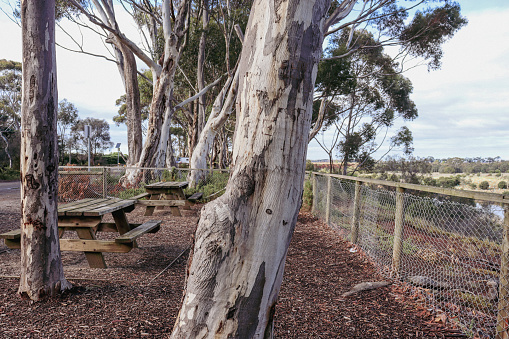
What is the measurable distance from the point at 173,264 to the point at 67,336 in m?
2.11

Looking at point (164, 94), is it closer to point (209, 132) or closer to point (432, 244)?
point (209, 132)

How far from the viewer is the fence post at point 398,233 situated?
4289 millimetres

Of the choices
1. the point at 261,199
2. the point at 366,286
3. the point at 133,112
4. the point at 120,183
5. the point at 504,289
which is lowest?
the point at 366,286

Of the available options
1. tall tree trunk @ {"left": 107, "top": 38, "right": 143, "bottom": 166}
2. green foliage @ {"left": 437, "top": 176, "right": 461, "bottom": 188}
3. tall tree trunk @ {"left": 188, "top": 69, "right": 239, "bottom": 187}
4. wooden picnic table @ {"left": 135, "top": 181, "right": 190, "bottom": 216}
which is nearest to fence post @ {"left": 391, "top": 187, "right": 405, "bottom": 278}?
wooden picnic table @ {"left": 135, "top": 181, "right": 190, "bottom": 216}

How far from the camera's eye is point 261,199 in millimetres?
1729

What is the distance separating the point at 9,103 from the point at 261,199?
114 ft

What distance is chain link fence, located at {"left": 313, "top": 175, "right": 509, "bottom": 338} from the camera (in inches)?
127

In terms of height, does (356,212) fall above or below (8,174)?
above

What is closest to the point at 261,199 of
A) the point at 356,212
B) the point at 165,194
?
the point at 356,212

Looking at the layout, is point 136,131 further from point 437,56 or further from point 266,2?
point 437,56

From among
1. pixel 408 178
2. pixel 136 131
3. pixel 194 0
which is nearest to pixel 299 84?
pixel 136 131

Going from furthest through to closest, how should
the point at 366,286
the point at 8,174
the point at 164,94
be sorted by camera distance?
the point at 8,174, the point at 164,94, the point at 366,286

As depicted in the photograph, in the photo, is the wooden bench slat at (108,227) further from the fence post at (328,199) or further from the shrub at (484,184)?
the shrub at (484,184)

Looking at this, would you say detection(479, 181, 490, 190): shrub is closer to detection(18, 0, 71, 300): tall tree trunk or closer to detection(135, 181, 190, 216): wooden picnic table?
detection(135, 181, 190, 216): wooden picnic table
